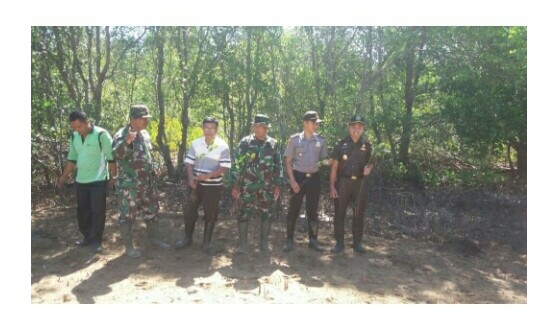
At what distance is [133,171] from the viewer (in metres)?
4.58

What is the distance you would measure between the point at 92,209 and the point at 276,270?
7.20ft

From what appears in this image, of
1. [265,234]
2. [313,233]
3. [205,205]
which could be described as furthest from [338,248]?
[205,205]

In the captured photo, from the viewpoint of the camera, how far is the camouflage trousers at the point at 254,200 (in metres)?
4.86

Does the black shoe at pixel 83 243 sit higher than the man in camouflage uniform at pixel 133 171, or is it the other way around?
the man in camouflage uniform at pixel 133 171

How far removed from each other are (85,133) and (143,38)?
13.7ft

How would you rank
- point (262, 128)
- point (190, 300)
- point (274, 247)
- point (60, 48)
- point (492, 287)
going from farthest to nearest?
1. point (60, 48)
2. point (274, 247)
3. point (262, 128)
4. point (492, 287)
5. point (190, 300)

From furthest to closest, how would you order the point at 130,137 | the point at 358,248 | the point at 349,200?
the point at 358,248
the point at 349,200
the point at 130,137

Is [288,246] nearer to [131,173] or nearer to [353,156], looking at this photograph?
[353,156]

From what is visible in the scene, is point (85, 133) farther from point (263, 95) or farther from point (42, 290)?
point (263, 95)

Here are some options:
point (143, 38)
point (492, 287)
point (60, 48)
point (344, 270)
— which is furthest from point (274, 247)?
point (143, 38)

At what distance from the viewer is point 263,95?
8336mm

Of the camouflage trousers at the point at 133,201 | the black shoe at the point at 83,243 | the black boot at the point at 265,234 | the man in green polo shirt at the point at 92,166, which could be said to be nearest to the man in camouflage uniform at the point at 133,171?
the camouflage trousers at the point at 133,201

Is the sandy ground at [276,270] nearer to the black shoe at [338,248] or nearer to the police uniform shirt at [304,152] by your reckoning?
the black shoe at [338,248]

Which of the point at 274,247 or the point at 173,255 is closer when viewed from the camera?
the point at 173,255
